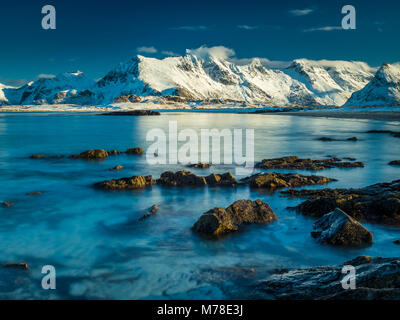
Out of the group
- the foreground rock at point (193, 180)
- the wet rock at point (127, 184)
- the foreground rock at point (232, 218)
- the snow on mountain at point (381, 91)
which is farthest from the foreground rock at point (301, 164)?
the snow on mountain at point (381, 91)

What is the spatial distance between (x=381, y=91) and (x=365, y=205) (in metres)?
198

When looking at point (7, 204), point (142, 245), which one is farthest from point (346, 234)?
point (7, 204)

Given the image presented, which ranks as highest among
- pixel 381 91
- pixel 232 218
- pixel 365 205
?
pixel 381 91

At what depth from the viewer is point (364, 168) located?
18.1 meters

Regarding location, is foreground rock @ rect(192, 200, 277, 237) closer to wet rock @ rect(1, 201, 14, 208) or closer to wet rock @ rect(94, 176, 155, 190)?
wet rock @ rect(94, 176, 155, 190)

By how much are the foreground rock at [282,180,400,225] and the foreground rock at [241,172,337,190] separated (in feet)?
8.92

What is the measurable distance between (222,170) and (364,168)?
7.32 m

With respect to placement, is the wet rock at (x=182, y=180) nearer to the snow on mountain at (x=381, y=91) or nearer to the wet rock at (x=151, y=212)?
the wet rock at (x=151, y=212)

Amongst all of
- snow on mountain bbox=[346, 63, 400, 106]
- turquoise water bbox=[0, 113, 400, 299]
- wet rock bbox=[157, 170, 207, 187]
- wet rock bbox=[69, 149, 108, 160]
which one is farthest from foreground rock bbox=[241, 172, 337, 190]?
snow on mountain bbox=[346, 63, 400, 106]

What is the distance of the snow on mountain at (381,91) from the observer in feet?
576

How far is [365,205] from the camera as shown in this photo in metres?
9.84

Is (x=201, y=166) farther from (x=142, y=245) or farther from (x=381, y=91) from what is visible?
(x=381, y=91)

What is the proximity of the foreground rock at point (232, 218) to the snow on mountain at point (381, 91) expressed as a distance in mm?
185796
